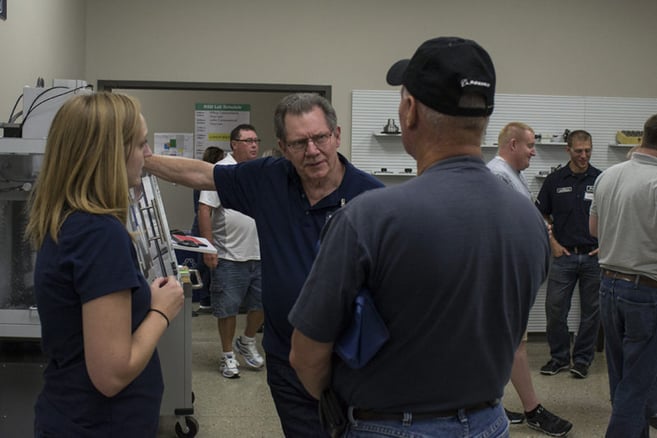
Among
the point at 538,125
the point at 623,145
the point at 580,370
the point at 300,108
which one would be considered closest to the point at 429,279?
the point at 300,108

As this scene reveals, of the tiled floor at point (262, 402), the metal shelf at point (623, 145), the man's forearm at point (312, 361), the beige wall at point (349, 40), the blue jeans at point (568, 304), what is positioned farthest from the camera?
the metal shelf at point (623, 145)

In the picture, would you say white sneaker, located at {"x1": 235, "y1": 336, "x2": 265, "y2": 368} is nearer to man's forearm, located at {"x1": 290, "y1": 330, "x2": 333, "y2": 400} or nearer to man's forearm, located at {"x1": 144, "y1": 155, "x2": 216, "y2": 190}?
man's forearm, located at {"x1": 144, "y1": 155, "x2": 216, "y2": 190}

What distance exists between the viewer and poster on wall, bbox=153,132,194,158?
6.98 metres

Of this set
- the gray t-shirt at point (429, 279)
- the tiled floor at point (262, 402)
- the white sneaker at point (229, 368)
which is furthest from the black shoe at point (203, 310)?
the gray t-shirt at point (429, 279)

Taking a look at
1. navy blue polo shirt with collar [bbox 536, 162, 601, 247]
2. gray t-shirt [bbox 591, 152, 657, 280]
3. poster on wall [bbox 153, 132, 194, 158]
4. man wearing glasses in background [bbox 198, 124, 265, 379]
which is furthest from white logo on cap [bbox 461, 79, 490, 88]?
poster on wall [bbox 153, 132, 194, 158]

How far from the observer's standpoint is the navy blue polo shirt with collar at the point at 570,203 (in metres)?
5.12

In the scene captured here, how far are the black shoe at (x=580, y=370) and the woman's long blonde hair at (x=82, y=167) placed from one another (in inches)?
168

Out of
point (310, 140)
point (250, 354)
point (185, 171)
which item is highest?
point (310, 140)

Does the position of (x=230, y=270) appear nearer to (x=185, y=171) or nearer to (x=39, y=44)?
(x=39, y=44)

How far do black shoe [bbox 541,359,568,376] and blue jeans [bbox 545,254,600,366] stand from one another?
3 cm

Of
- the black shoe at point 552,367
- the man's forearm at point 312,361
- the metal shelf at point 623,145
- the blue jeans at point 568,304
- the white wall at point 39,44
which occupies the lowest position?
the black shoe at point 552,367

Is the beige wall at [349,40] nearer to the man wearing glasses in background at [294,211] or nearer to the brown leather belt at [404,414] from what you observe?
the man wearing glasses in background at [294,211]

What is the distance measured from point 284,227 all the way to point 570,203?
374cm

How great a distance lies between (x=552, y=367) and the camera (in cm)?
504
